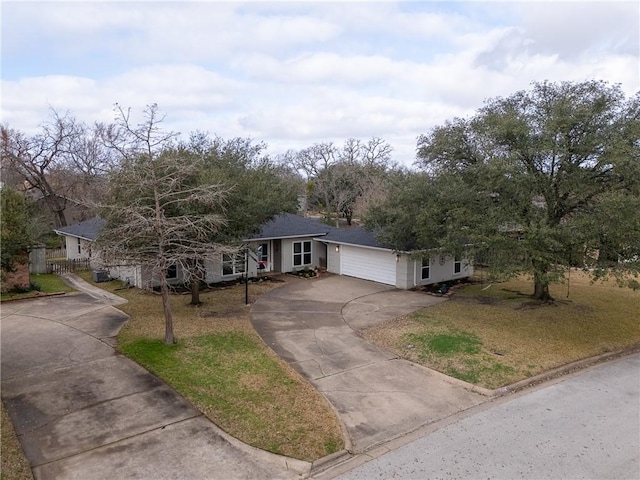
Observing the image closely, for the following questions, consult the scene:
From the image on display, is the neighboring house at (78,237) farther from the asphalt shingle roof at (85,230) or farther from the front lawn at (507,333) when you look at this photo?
the front lawn at (507,333)

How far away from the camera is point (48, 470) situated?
6.54m

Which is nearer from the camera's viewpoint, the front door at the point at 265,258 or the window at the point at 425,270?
the window at the point at 425,270

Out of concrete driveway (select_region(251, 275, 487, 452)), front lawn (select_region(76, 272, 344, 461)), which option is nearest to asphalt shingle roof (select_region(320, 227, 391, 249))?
concrete driveway (select_region(251, 275, 487, 452))

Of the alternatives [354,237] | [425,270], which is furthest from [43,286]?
[425,270]

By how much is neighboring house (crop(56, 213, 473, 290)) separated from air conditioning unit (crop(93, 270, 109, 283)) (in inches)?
20.2

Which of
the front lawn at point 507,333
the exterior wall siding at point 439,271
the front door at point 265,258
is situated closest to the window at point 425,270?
the exterior wall siding at point 439,271

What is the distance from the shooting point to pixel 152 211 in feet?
38.1

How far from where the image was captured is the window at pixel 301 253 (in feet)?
77.8

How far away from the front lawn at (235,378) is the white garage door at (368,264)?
779cm

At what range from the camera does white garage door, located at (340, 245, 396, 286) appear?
20.9m

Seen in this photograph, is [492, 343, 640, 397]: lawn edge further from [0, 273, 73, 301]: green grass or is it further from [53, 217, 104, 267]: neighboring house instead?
[53, 217, 104, 267]: neighboring house

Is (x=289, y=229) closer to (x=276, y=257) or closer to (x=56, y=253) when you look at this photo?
(x=276, y=257)

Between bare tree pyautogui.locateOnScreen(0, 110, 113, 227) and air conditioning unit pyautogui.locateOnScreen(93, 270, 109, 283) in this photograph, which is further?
bare tree pyautogui.locateOnScreen(0, 110, 113, 227)

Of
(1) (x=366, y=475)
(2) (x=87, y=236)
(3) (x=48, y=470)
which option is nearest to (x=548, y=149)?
(1) (x=366, y=475)
